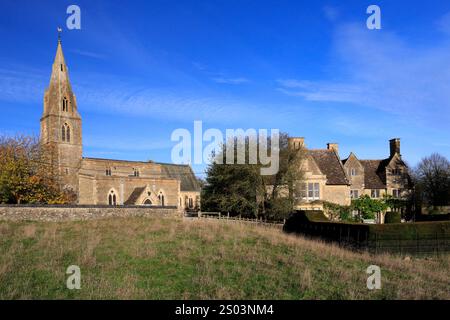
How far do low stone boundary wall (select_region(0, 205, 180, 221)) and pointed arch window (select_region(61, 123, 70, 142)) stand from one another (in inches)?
1229

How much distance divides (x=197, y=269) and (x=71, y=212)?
70.1ft

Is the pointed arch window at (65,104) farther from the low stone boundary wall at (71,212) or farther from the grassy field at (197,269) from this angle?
the grassy field at (197,269)

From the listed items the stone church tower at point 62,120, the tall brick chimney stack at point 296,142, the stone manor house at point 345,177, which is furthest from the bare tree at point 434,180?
the stone church tower at point 62,120

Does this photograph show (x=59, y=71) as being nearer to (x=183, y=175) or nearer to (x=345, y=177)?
(x=183, y=175)

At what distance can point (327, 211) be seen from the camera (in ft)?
142

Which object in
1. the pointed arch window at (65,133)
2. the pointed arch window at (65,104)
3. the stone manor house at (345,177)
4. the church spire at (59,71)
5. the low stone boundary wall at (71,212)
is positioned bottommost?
the low stone boundary wall at (71,212)

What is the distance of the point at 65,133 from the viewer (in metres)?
61.8

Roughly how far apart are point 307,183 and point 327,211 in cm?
369

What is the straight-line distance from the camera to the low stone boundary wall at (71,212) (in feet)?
98.0

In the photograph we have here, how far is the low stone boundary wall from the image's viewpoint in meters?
29.9

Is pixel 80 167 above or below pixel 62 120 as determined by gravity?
below

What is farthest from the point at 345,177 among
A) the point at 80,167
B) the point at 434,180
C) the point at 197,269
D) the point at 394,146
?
the point at 80,167

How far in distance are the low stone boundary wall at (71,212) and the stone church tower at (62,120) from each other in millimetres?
27160
